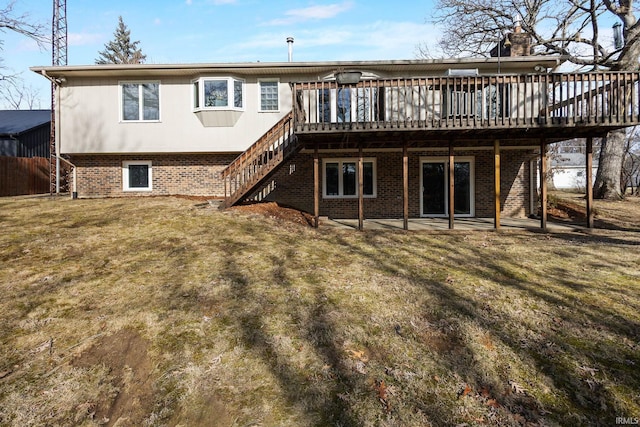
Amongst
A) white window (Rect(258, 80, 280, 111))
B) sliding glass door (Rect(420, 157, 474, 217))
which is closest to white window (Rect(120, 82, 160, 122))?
white window (Rect(258, 80, 280, 111))

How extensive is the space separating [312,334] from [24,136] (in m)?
23.7

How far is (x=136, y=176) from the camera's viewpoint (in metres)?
13.2

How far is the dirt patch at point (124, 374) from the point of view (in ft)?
9.72

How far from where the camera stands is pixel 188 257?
21.5 feet

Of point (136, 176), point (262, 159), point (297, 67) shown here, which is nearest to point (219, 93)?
point (297, 67)

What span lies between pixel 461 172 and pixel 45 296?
12.3m

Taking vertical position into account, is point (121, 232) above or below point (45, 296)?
above

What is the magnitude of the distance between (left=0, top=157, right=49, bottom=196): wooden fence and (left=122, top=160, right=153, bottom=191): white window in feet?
31.2

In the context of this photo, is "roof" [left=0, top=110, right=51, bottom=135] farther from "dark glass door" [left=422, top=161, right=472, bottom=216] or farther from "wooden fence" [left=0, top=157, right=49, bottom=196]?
"dark glass door" [left=422, top=161, right=472, bottom=216]

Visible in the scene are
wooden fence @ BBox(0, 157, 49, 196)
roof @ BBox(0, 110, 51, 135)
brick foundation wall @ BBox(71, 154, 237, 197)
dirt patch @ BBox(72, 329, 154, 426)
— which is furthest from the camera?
roof @ BBox(0, 110, 51, 135)

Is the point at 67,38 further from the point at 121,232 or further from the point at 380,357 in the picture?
the point at 380,357

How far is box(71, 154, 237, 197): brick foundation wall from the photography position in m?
13.0

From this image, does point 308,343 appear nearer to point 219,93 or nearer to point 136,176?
point 219,93

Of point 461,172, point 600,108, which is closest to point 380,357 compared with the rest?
point 600,108
